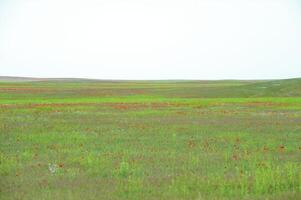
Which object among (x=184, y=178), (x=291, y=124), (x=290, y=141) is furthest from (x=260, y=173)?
(x=291, y=124)

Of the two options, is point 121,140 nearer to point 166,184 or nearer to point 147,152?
point 147,152

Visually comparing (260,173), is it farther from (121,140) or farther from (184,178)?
(121,140)

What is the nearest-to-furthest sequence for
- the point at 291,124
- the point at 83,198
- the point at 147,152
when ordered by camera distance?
the point at 83,198 → the point at 147,152 → the point at 291,124

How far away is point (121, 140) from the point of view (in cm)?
2173

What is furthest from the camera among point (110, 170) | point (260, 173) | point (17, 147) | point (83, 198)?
point (17, 147)

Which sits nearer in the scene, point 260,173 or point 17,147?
point 260,173

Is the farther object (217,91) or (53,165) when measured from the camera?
(217,91)

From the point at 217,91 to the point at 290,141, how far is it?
176 feet

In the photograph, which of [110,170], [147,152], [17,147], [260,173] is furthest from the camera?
[17,147]

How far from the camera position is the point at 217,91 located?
74688 mm

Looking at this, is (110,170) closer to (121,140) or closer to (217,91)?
(121,140)

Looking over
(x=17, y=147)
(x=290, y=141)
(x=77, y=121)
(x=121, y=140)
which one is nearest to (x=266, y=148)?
(x=290, y=141)

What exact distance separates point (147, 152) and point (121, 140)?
375 cm

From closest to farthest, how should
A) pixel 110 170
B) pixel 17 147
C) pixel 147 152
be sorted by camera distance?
pixel 110 170
pixel 147 152
pixel 17 147
